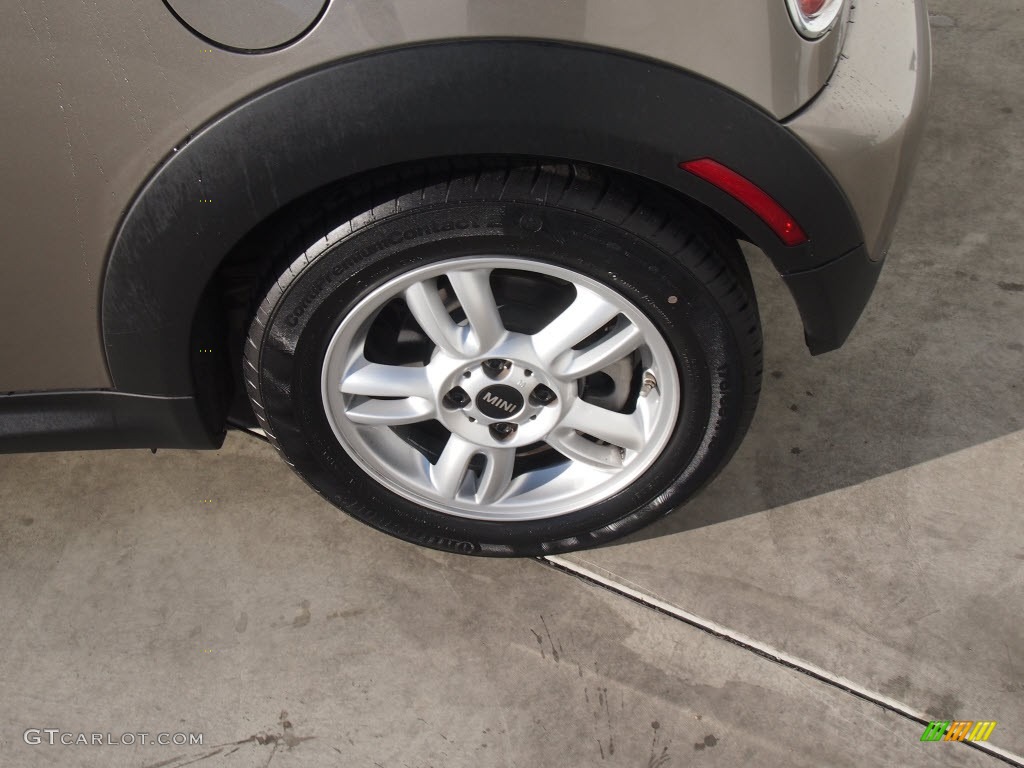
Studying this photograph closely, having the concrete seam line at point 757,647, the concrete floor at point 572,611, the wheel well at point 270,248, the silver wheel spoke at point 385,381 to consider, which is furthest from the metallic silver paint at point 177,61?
the concrete seam line at point 757,647

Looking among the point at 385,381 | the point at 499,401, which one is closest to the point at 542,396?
the point at 499,401

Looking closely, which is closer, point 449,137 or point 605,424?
point 449,137

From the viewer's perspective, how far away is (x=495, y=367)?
167 centimetres

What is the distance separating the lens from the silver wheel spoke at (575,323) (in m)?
1.56

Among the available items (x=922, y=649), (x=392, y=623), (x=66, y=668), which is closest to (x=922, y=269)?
(x=922, y=649)

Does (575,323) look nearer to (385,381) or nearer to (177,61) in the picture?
(385,381)

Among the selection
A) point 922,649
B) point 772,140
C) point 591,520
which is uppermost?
point 772,140

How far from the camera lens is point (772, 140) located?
137 cm

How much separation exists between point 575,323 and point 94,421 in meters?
0.90

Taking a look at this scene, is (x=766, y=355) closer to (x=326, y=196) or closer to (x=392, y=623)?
(x=392, y=623)

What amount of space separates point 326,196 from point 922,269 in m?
1.80

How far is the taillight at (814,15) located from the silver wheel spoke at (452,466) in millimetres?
920

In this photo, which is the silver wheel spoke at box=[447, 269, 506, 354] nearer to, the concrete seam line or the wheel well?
the wheel well

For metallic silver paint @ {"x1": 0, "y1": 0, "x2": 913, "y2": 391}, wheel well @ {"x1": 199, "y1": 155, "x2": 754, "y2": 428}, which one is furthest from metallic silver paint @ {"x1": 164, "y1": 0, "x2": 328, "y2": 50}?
wheel well @ {"x1": 199, "y1": 155, "x2": 754, "y2": 428}
